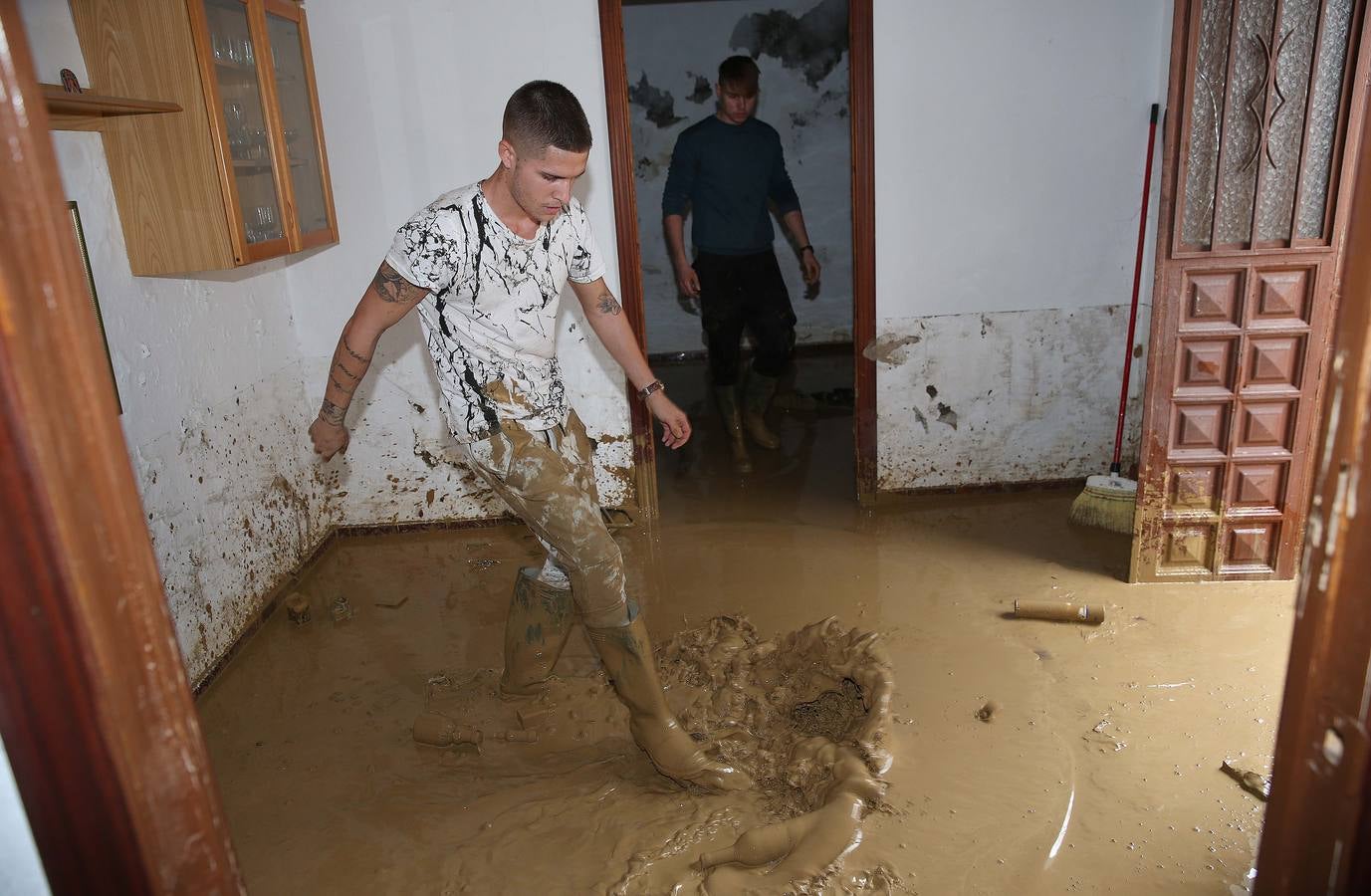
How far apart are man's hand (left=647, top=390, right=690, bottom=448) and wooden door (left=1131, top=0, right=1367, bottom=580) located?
1554 millimetres

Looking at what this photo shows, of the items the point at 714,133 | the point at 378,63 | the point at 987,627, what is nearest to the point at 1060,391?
the point at 987,627

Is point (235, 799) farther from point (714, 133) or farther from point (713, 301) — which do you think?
point (714, 133)

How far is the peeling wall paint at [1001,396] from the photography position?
4.03 m

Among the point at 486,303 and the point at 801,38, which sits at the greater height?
the point at 801,38

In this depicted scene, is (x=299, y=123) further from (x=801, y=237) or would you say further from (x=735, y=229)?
(x=801, y=237)

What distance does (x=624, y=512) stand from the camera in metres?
4.18

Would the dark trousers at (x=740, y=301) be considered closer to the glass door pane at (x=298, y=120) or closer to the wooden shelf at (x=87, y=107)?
the glass door pane at (x=298, y=120)

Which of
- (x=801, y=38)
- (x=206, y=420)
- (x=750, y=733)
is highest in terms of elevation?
(x=801, y=38)

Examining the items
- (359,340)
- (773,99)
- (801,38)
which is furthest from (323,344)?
(801,38)

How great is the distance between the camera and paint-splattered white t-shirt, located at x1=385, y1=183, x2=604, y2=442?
2264mm

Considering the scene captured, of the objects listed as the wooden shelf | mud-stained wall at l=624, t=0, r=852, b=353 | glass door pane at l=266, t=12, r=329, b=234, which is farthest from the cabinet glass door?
mud-stained wall at l=624, t=0, r=852, b=353

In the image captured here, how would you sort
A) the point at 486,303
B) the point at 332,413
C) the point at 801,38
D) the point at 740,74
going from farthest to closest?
1. the point at 801,38
2. the point at 740,74
3. the point at 332,413
4. the point at 486,303

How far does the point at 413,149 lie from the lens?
12.1ft

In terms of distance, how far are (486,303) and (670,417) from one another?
1.93 ft
